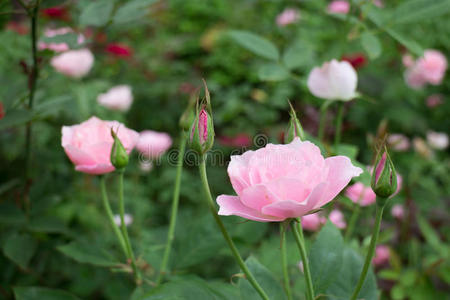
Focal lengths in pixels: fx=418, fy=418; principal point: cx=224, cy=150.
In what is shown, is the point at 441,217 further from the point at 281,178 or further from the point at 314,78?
the point at 281,178

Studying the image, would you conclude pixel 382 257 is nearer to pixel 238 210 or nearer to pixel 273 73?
pixel 273 73

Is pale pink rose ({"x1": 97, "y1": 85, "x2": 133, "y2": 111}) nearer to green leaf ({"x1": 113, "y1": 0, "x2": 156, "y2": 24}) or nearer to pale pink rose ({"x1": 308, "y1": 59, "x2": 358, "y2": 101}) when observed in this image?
green leaf ({"x1": 113, "y1": 0, "x2": 156, "y2": 24})

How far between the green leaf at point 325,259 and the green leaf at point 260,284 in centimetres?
5

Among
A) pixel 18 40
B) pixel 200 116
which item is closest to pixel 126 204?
pixel 18 40

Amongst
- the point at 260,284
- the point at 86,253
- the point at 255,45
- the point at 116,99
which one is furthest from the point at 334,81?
the point at 116,99

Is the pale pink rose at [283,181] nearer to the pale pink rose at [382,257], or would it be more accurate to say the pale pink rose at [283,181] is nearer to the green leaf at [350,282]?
the green leaf at [350,282]

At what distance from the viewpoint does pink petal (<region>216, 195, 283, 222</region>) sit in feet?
1.40

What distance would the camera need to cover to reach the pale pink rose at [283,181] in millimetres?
413

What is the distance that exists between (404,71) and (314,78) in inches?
63.3

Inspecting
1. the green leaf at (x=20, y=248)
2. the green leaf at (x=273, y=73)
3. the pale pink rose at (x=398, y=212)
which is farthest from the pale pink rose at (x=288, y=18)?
the green leaf at (x=20, y=248)

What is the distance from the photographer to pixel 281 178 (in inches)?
16.2

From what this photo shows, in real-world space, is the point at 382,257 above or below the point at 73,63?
below

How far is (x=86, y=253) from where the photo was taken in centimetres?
73

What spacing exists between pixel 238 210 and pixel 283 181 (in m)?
0.06
